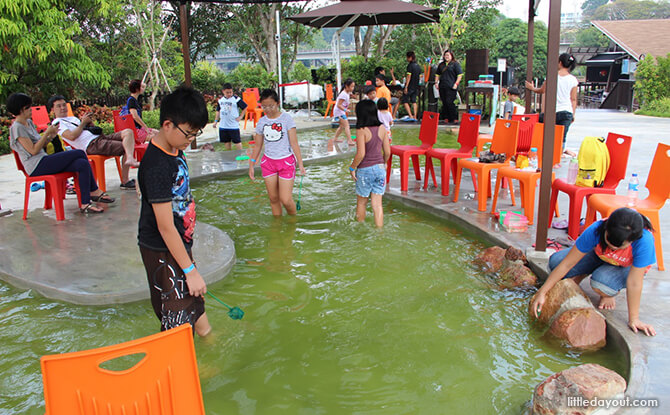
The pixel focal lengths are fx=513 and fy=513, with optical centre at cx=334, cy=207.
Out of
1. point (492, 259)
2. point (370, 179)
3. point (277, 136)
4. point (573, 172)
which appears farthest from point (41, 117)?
point (573, 172)

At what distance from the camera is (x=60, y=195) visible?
20.2 ft

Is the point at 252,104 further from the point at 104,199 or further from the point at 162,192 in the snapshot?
the point at 162,192

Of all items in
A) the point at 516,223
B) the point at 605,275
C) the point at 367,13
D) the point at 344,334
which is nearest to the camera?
the point at 605,275

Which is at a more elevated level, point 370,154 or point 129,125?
point 129,125

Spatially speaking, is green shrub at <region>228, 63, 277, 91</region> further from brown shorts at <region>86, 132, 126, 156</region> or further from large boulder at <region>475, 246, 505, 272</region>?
large boulder at <region>475, 246, 505, 272</region>

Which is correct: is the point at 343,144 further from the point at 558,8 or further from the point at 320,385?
the point at 320,385

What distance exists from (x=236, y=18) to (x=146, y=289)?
26.1 metres

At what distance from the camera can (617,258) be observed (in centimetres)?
358

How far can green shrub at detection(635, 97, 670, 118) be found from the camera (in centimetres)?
1753

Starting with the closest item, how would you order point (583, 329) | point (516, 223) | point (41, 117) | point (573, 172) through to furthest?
1. point (583, 329)
2. point (573, 172)
3. point (516, 223)
4. point (41, 117)

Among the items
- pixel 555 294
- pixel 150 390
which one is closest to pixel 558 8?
pixel 555 294

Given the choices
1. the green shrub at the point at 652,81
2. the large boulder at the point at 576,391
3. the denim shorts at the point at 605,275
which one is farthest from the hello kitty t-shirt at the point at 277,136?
the green shrub at the point at 652,81

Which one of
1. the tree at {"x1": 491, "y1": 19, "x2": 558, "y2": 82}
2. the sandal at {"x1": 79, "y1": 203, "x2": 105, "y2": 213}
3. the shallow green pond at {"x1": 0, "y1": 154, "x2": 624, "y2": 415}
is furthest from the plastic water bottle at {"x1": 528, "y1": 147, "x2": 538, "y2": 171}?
the tree at {"x1": 491, "y1": 19, "x2": 558, "y2": 82}

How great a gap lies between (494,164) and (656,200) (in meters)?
2.05
